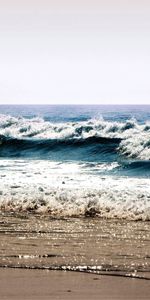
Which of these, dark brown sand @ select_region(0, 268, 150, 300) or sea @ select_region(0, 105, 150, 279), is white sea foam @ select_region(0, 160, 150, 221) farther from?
dark brown sand @ select_region(0, 268, 150, 300)

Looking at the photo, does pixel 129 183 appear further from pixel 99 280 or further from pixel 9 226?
pixel 99 280

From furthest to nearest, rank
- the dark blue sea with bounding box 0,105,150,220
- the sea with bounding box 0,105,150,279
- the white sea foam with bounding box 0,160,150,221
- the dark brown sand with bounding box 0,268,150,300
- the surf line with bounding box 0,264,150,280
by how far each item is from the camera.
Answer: the dark blue sea with bounding box 0,105,150,220, the white sea foam with bounding box 0,160,150,221, the sea with bounding box 0,105,150,279, the surf line with bounding box 0,264,150,280, the dark brown sand with bounding box 0,268,150,300

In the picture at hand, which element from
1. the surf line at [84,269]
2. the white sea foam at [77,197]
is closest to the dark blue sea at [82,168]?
the white sea foam at [77,197]

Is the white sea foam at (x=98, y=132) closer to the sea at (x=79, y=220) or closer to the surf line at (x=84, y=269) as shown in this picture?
the sea at (x=79, y=220)

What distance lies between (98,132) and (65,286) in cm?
3093

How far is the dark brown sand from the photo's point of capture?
217 inches

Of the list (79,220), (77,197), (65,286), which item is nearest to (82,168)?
(77,197)

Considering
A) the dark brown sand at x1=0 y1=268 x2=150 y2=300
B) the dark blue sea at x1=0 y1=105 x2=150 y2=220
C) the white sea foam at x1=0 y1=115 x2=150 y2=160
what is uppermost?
the white sea foam at x1=0 y1=115 x2=150 y2=160

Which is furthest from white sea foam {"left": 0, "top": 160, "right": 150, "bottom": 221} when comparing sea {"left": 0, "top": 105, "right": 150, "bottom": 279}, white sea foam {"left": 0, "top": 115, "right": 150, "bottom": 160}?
white sea foam {"left": 0, "top": 115, "right": 150, "bottom": 160}

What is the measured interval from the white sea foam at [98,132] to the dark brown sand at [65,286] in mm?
19530

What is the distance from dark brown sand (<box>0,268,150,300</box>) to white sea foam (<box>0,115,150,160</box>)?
64.1 ft

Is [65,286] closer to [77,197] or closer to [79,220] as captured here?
[79,220]

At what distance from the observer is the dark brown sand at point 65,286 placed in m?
5.52

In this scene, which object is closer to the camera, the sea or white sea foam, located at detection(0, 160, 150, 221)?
the sea
